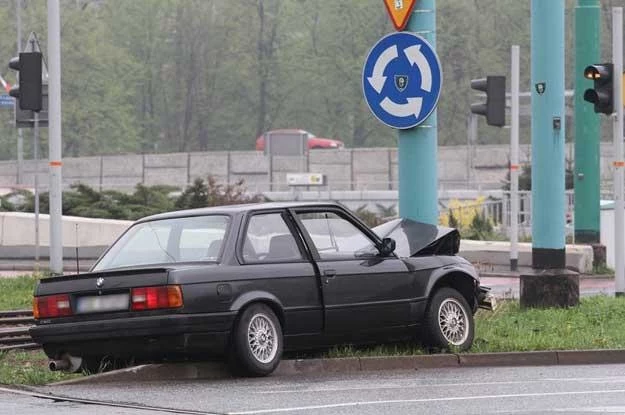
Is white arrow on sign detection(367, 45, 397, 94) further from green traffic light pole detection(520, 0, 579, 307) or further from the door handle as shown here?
green traffic light pole detection(520, 0, 579, 307)

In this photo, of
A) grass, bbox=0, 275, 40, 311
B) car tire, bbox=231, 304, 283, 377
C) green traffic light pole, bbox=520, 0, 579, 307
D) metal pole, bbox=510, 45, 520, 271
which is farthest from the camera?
metal pole, bbox=510, 45, 520, 271

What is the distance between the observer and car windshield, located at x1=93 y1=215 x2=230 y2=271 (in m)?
13.1

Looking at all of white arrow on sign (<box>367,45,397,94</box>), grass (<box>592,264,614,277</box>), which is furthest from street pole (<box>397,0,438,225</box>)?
grass (<box>592,264,614,277</box>)

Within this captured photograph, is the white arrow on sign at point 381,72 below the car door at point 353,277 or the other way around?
the other way around

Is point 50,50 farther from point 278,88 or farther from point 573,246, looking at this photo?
point 278,88

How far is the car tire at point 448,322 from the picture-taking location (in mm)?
14367

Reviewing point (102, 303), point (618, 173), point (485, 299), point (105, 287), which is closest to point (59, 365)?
point (102, 303)

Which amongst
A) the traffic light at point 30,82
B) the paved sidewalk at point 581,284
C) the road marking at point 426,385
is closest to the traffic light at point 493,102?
the paved sidewalk at point 581,284

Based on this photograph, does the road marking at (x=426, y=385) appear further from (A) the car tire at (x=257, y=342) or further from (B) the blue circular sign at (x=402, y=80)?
(B) the blue circular sign at (x=402, y=80)

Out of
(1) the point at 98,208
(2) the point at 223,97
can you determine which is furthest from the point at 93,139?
(1) the point at 98,208

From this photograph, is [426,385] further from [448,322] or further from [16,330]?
[16,330]

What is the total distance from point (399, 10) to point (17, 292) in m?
7.90

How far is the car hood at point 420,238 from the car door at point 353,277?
0.38m

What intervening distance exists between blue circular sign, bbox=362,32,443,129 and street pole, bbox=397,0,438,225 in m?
0.82
